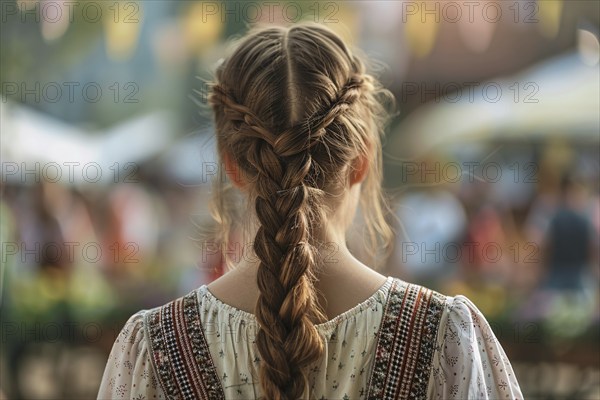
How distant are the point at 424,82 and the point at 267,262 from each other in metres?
5.37

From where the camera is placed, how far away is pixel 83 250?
5.97 m

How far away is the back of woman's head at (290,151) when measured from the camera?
1.21 metres

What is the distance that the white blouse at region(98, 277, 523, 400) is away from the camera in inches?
49.0

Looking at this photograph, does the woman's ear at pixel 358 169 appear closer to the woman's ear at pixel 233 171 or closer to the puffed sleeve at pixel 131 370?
the woman's ear at pixel 233 171

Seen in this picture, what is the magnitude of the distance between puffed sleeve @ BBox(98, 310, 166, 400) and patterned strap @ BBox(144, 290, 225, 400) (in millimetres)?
19

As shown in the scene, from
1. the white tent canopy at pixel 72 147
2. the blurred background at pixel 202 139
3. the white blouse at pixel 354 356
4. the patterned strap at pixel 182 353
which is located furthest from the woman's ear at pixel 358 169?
the white tent canopy at pixel 72 147

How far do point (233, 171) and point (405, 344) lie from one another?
1.21ft

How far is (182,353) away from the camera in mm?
1285

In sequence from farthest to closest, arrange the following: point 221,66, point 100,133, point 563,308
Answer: point 100,133
point 563,308
point 221,66

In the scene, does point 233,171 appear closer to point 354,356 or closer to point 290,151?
point 290,151

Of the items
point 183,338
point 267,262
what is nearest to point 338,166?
point 267,262

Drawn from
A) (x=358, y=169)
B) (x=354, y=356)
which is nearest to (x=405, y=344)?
(x=354, y=356)

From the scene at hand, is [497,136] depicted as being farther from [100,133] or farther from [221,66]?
[221,66]

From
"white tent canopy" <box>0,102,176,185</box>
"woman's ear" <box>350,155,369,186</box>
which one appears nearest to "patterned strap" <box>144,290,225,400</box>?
"woman's ear" <box>350,155,369,186</box>
